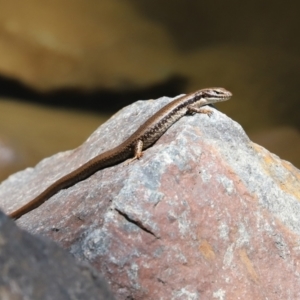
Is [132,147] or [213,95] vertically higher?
[213,95]

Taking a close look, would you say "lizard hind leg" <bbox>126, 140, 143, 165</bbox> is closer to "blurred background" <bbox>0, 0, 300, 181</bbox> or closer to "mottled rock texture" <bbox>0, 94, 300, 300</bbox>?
"mottled rock texture" <bbox>0, 94, 300, 300</bbox>

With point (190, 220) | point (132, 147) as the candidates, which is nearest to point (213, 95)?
point (132, 147)

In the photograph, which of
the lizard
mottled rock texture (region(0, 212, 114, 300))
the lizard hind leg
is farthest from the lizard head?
mottled rock texture (region(0, 212, 114, 300))

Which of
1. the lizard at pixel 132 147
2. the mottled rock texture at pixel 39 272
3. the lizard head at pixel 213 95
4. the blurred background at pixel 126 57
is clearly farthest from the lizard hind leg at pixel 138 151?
the blurred background at pixel 126 57

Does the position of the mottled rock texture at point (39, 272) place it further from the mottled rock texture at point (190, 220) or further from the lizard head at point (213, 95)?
the lizard head at point (213, 95)

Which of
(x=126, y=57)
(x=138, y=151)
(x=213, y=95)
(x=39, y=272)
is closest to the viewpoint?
(x=39, y=272)

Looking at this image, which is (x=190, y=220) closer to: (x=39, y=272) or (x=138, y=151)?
(x=138, y=151)

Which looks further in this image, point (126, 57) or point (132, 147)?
point (126, 57)
